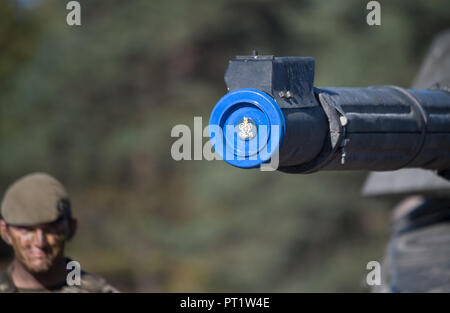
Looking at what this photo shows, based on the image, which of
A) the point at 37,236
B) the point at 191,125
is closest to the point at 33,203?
the point at 37,236

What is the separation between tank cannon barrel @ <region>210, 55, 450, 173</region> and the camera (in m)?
2.87

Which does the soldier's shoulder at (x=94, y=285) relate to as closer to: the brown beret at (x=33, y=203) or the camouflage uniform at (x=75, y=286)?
the camouflage uniform at (x=75, y=286)

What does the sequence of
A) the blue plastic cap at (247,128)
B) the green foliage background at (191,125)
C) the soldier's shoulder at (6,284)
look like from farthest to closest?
1. the green foliage background at (191,125)
2. the soldier's shoulder at (6,284)
3. the blue plastic cap at (247,128)

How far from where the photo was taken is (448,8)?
593 inches

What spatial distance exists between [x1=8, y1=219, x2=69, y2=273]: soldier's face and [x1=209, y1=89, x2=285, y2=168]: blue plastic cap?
6.20 ft

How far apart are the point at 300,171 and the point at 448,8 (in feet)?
41.8

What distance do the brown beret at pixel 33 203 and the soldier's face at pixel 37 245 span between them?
50 mm

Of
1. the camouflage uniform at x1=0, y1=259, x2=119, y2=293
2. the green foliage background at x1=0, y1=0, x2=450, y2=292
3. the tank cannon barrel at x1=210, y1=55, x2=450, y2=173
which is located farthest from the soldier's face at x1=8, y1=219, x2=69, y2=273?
the green foliage background at x1=0, y1=0, x2=450, y2=292

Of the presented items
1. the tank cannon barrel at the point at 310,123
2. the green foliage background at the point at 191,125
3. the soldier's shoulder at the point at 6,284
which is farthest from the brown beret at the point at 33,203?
the green foliage background at the point at 191,125

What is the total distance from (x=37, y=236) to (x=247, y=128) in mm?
2022

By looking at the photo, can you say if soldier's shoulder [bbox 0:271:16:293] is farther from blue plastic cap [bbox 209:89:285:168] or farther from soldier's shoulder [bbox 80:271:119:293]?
blue plastic cap [bbox 209:89:285:168]

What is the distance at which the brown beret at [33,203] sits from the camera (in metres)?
4.49
